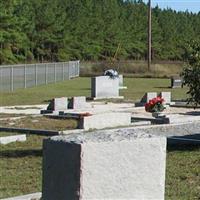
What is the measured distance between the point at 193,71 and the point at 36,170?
3.90 meters

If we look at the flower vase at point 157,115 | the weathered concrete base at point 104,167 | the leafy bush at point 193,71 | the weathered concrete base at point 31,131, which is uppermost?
the leafy bush at point 193,71

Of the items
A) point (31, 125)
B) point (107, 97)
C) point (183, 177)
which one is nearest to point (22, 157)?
point (183, 177)

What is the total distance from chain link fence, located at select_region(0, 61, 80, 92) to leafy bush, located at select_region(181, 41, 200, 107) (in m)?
27.6

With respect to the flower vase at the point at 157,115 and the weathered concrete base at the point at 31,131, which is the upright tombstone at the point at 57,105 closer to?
the flower vase at the point at 157,115

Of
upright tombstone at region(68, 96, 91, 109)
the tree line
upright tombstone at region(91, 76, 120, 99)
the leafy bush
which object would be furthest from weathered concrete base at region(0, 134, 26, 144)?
the tree line

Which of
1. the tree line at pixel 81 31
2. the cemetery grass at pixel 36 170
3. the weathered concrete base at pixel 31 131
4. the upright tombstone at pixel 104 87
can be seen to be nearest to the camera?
the cemetery grass at pixel 36 170

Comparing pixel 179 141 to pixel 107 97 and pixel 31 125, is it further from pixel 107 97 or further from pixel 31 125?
pixel 107 97

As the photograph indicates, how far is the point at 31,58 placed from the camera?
86.4 meters

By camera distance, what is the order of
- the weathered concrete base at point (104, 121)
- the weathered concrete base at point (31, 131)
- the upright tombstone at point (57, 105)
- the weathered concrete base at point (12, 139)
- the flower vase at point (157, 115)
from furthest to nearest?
1. the upright tombstone at point (57, 105)
2. the flower vase at point (157, 115)
3. the weathered concrete base at point (104, 121)
4. the weathered concrete base at point (31, 131)
5. the weathered concrete base at point (12, 139)

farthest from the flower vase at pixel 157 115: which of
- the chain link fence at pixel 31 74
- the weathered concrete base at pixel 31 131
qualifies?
the chain link fence at pixel 31 74

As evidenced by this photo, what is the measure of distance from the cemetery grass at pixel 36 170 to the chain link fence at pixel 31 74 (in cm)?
2653

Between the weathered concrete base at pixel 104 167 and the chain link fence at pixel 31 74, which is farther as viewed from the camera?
the chain link fence at pixel 31 74

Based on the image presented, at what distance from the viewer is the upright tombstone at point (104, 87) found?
109 ft

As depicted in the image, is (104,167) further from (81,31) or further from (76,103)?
(81,31)
